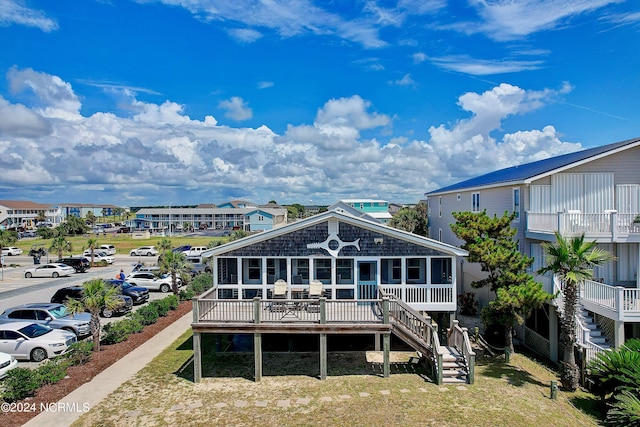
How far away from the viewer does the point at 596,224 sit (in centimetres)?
1612

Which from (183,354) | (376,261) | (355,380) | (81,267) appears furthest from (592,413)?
(81,267)

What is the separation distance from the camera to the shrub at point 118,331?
17344mm

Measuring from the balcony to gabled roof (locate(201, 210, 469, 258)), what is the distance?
4.01 metres

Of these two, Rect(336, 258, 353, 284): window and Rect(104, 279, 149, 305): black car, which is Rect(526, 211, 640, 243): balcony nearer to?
Rect(336, 258, 353, 284): window

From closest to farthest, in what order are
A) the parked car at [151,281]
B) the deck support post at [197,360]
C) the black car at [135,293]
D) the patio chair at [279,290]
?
the deck support post at [197,360] < the patio chair at [279,290] < the black car at [135,293] < the parked car at [151,281]

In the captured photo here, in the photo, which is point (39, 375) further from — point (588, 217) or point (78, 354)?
point (588, 217)

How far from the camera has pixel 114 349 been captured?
1664cm

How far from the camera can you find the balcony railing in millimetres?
15797

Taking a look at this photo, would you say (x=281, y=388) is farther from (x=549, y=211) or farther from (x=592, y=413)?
(x=549, y=211)

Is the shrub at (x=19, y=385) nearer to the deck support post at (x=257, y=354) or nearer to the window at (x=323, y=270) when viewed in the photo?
the deck support post at (x=257, y=354)

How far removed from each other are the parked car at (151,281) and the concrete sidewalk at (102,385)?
12002 millimetres

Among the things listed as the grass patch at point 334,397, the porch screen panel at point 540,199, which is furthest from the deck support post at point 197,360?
the porch screen panel at point 540,199

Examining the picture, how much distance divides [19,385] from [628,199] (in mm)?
23924

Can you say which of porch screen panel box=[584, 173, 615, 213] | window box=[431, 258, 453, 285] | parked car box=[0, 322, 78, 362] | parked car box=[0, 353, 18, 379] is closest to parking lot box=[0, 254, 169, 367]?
parked car box=[0, 322, 78, 362]
